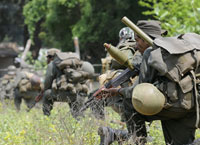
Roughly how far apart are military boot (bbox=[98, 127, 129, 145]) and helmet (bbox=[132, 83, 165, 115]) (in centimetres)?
103

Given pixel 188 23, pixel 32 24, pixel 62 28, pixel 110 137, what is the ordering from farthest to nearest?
pixel 32 24, pixel 62 28, pixel 188 23, pixel 110 137

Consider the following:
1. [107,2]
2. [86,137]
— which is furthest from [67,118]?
[107,2]

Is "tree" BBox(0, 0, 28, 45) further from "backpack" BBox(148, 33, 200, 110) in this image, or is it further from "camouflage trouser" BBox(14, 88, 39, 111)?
"backpack" BBox(148, 33, 200, 110)

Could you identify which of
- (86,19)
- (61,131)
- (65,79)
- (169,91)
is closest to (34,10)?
(86,19)

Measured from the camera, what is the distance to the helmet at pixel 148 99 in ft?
13.7

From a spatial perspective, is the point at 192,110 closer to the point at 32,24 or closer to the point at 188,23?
the point at 188,23

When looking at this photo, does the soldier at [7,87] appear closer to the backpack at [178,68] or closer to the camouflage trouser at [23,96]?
the camouflage trouser at [23,96]

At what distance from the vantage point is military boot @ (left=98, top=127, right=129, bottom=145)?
17.0 ft

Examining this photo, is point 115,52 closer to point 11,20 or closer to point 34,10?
point 34,10

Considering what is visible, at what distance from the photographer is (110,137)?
523 centimetres

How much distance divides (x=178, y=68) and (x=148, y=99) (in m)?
0.45

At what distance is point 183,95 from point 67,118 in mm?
1865

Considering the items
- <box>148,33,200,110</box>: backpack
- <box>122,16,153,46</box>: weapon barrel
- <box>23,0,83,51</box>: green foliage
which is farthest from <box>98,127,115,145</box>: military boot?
<box>23,0,83,51</box>: green foliage

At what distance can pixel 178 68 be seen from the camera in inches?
162
